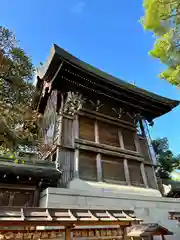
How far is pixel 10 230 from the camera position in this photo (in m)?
3.58

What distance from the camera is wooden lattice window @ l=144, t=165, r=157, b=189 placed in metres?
8.82

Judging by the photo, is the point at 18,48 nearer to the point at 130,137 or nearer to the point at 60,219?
the point at 60,219

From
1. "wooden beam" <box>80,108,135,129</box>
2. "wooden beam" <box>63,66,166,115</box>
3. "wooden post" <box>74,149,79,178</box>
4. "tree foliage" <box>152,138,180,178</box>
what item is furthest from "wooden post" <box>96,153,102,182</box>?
"tree foliage" <box>152,138,180,178</box>

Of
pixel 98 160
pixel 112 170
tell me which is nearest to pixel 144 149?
pixel 112 170

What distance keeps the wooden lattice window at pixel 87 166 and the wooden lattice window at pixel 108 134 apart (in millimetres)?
1019

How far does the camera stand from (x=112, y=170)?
8.12 m

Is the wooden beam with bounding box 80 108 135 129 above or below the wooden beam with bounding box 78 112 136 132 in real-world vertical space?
above

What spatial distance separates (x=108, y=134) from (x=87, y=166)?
2.08 metres

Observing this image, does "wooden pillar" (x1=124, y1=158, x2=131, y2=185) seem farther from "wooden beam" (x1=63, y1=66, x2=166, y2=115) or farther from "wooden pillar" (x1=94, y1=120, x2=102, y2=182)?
"wooden beam" (x1=63, y1=66, x2=166, y2=115)

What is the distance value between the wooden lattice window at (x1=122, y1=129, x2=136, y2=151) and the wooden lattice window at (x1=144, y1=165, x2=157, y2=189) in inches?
44.6

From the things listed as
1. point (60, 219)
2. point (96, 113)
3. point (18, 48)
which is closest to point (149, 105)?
point (96, 113)

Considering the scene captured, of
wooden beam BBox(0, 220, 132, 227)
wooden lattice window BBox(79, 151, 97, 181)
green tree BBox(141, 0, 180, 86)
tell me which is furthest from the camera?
wooden lattice window BBox(79, 151, 97, 181)

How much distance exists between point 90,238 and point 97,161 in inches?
148

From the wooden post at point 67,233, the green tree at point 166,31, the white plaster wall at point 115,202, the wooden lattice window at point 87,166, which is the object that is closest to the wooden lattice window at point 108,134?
the wooden lattice window at point 87,166
